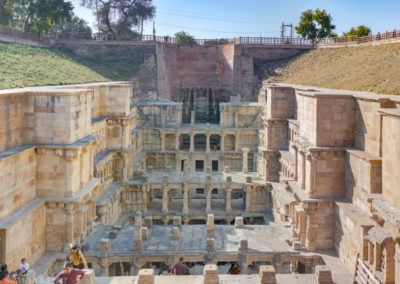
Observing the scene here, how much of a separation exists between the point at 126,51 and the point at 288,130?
25927 mm

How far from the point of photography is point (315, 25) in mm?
55625

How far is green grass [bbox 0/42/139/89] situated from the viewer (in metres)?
28.5

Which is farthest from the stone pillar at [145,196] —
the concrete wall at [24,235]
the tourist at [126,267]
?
the concrete wall at [24,235]

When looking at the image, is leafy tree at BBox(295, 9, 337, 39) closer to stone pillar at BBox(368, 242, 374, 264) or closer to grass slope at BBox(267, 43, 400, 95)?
grass slope at BBox(267, 43, 400, 95)

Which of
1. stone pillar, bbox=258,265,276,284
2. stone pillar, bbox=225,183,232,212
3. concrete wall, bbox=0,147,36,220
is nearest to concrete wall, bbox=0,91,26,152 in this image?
concrete wall, bbox=0,147,36,220

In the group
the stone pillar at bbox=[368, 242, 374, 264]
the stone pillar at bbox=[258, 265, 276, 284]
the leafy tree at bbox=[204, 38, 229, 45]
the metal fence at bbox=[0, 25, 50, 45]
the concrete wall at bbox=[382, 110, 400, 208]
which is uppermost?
the leafy tree at bbox=[204, 38, 229, 45]

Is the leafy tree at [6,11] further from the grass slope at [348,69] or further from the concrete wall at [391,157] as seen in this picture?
the concrete wall at [391,157]

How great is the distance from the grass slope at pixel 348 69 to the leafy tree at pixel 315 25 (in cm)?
741

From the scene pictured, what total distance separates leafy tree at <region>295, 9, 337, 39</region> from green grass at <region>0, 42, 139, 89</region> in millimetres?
22554

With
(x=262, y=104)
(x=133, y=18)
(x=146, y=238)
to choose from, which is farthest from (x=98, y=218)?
(x=133, y=18)

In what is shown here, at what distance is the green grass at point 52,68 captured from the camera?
28500 mm

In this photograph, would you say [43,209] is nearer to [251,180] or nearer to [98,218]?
[98,218]

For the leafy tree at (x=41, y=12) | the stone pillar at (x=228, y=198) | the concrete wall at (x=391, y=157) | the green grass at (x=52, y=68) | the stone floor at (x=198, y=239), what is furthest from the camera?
the leafy tree at (x=41, y=12)

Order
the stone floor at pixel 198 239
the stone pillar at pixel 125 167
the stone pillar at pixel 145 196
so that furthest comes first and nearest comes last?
1. the stone pillar at pixel 145 196
2. the stone pillar at pixel 125 167
3. the stone floor at pixel 198 239
